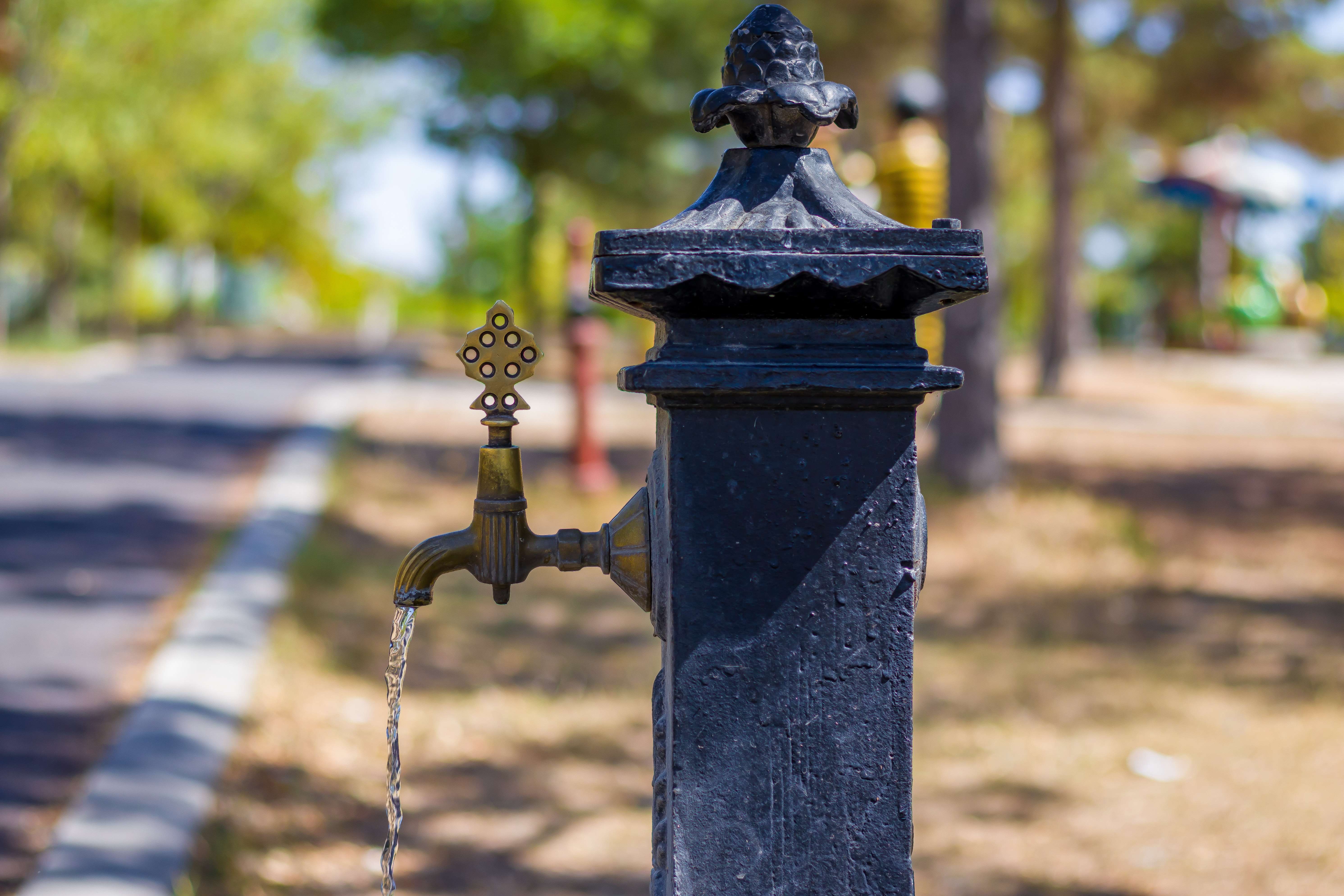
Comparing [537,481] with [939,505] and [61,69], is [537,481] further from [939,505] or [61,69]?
[61,69]

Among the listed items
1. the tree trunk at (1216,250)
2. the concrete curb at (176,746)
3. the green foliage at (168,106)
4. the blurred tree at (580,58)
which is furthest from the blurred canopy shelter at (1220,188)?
the concrete curb at (176,746)

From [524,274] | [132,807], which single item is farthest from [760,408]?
[524,274]

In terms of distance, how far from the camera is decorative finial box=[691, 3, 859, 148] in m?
1.53

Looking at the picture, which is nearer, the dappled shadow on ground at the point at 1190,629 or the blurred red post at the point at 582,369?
the dappled shadow on ground at the point at 1190,629

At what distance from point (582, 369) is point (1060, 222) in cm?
1160

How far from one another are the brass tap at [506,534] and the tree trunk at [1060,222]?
52.3 ft

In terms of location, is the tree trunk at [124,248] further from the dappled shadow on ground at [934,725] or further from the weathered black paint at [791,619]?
the weathered black paint at [791,619]

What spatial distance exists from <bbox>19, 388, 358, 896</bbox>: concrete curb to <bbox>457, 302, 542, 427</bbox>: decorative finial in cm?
168

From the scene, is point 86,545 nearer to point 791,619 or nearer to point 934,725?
point 934,725

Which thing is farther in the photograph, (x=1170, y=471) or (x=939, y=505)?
(x=1170, y=471)

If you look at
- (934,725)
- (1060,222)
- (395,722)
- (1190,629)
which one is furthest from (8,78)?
(395,722)

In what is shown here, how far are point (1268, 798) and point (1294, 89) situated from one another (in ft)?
64.4

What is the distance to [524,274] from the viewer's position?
2153 cm

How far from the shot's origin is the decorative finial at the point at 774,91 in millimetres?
1533
